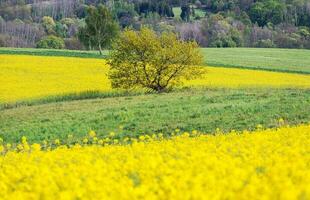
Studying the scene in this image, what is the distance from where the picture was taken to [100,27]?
7106 cm

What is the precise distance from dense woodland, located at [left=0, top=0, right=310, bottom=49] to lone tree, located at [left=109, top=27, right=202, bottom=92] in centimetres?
5304

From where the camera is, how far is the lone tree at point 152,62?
4000cm

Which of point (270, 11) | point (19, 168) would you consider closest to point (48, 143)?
point (19, 168)

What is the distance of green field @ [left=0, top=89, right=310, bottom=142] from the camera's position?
22297 millimetres

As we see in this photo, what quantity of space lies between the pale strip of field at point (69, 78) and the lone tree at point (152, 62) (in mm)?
2576

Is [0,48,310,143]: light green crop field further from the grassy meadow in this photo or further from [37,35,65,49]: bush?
[37,35,65,49]: bush

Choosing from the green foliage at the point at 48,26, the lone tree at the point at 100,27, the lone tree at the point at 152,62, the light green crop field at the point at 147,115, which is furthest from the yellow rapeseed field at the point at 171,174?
the green foliage at the point at 48,26

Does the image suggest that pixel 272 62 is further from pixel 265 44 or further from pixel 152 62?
pixel 265 44

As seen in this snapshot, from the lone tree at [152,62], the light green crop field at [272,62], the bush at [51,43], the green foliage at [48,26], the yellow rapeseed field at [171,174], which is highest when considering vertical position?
the yellow rapeseed field at [171,174]

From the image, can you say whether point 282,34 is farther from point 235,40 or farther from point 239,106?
point 239,106

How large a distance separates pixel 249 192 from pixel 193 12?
157m

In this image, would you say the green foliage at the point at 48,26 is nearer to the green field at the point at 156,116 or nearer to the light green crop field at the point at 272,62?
the light green crop field at the point at 272,62

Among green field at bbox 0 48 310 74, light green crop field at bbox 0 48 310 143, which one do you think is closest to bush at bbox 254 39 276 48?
green field at bbox 0 48 310 74

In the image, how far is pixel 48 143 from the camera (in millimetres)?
20312
